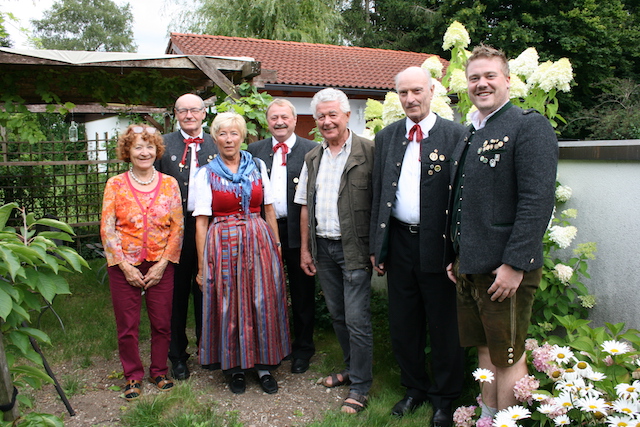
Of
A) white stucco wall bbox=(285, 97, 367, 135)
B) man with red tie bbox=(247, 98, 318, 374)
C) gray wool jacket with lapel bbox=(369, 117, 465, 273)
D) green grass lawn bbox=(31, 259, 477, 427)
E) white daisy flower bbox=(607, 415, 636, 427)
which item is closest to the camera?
white daisy flower bbox=(607, 415, 636, 427)

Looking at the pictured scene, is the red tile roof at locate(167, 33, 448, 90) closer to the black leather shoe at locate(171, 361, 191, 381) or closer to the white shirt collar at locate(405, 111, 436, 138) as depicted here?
the black leather shoe at locate(171, 361, 191, 381)

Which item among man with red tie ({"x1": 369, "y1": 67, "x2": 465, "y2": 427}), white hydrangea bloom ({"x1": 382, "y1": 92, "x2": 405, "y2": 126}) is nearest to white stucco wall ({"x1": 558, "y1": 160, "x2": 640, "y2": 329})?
man with red tie ({"x1": 369, "y1": 67, "x2": 465, "y2": 427})

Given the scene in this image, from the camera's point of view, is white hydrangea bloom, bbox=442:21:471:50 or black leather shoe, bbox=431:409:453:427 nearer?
black leather shoe, bbox=431:409:453:427

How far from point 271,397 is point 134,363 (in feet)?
3.25

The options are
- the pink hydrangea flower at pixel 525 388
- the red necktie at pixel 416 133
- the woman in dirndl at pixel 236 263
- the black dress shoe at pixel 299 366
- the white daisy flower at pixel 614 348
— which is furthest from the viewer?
the black dress shoe at pixel 299 366

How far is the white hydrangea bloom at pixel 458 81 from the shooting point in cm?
379

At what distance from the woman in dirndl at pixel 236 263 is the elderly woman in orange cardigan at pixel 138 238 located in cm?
21

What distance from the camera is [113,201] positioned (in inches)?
135

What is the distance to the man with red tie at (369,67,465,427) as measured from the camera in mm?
2938

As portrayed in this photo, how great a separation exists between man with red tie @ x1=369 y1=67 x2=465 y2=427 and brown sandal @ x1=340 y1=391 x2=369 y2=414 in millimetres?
219

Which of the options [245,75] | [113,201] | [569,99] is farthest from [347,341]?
[569,99]

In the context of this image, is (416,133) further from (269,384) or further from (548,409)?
(269,384)

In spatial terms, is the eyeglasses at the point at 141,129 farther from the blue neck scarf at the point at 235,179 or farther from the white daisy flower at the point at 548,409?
the white daisy flower at the point at 548,409

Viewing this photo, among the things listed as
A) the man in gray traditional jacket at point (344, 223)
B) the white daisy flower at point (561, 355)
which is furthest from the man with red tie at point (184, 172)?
the white daisy flower at point (561, 355)
